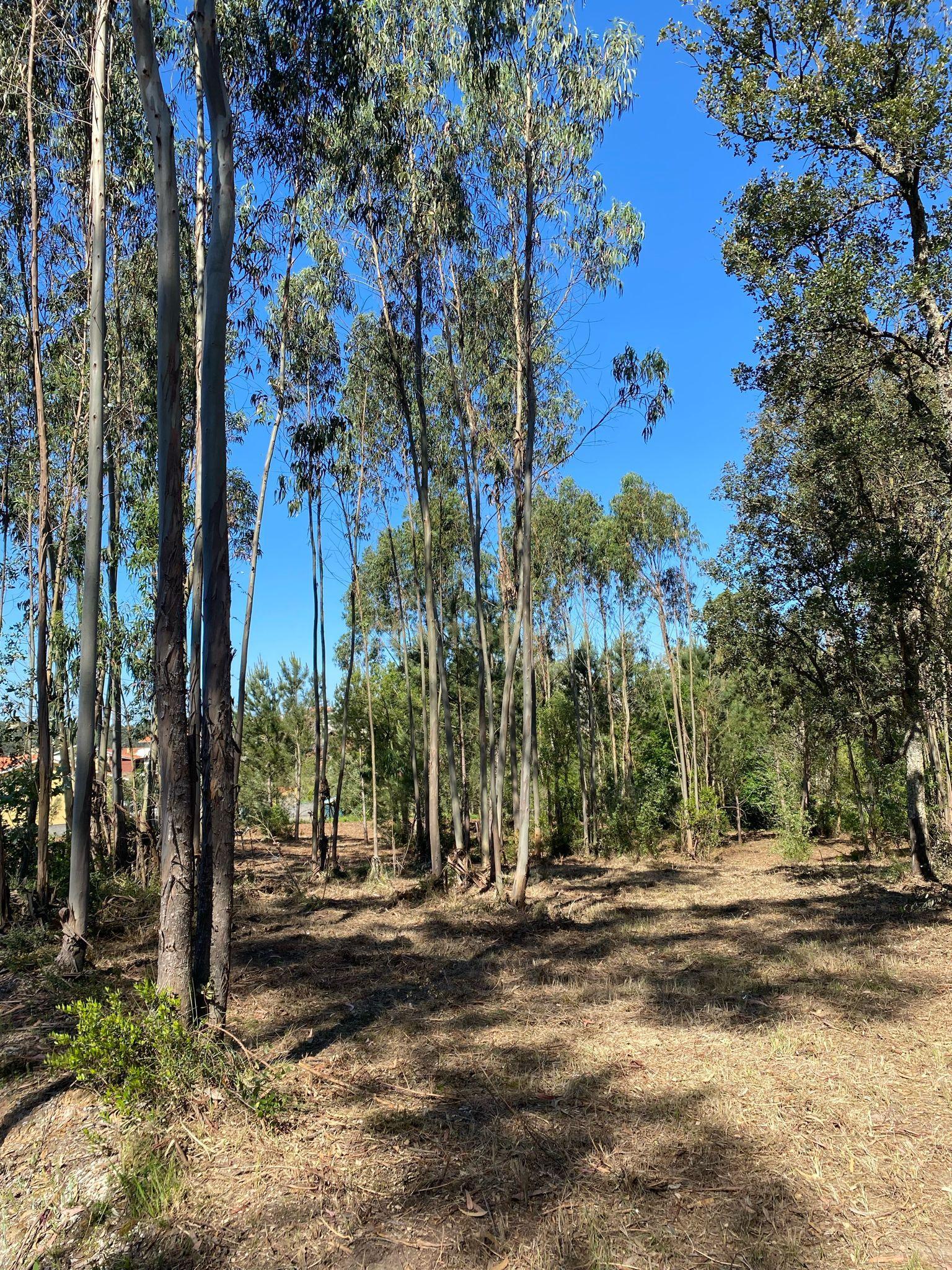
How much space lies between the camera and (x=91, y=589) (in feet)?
A: 19.0

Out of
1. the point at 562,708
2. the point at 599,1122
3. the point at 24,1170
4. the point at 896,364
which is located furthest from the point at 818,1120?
the point at 562,708

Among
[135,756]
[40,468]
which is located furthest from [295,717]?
[40,468]

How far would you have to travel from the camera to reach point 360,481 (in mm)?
13812

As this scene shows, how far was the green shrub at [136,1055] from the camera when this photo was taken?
3424 millimetres

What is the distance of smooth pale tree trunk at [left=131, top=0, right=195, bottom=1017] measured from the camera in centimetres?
383

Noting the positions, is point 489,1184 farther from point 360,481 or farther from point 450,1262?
point 360,481

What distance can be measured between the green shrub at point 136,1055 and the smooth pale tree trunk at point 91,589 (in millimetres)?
2503

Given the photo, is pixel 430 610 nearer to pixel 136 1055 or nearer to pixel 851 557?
pixel 851 557

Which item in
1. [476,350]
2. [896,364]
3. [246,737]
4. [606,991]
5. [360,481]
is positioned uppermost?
[476,350]

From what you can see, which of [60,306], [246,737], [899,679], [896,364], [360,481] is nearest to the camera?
[896,364]

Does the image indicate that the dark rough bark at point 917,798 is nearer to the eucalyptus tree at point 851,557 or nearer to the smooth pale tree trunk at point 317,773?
the eucalyptus tree at point 851,557

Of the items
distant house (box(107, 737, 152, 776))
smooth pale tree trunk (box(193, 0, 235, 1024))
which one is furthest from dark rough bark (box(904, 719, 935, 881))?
distant house (box(107, 737, 152, 776))

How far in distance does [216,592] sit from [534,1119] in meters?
3.11

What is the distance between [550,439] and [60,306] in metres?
7.14
